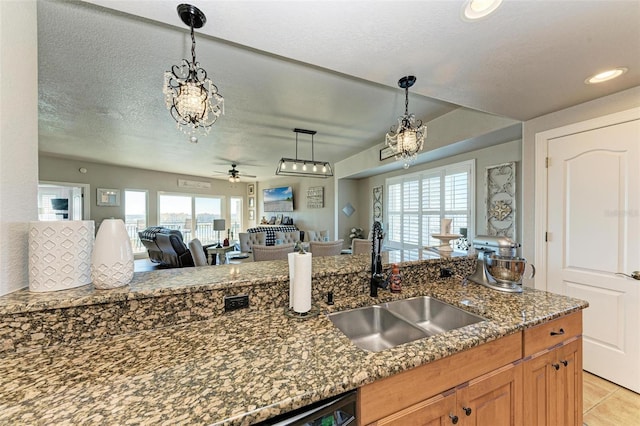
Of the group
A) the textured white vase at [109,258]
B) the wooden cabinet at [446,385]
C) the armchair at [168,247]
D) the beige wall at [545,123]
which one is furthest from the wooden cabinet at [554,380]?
the armchair at [168,247]

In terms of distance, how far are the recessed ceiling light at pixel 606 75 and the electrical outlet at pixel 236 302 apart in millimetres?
2672

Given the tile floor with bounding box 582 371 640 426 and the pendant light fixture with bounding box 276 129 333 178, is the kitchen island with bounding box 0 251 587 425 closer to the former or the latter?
the tile floor with bounding box 582 371 640 426

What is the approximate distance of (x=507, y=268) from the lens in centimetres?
159

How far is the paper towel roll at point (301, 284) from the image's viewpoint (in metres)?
1.18

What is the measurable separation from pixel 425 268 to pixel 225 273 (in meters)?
1.33

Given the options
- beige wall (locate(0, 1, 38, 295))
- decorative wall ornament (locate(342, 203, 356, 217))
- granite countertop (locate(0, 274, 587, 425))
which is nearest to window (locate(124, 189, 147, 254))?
decorative wall ornament (locate(342, 203, 356, 217))

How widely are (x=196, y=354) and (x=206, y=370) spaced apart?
0.12m

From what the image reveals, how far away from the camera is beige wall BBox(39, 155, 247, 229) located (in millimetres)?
5496

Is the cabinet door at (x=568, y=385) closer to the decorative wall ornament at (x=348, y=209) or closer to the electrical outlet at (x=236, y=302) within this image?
the electrical outlet at (x=236, y=302)

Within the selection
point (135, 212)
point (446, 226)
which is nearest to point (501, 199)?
point (446, 226)

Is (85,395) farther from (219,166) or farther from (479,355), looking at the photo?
(219,166)

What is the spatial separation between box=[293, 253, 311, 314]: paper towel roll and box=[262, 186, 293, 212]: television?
6.62 m

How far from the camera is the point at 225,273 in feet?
4.47

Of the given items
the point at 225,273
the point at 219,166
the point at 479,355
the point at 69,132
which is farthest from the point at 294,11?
the point at 219,166
